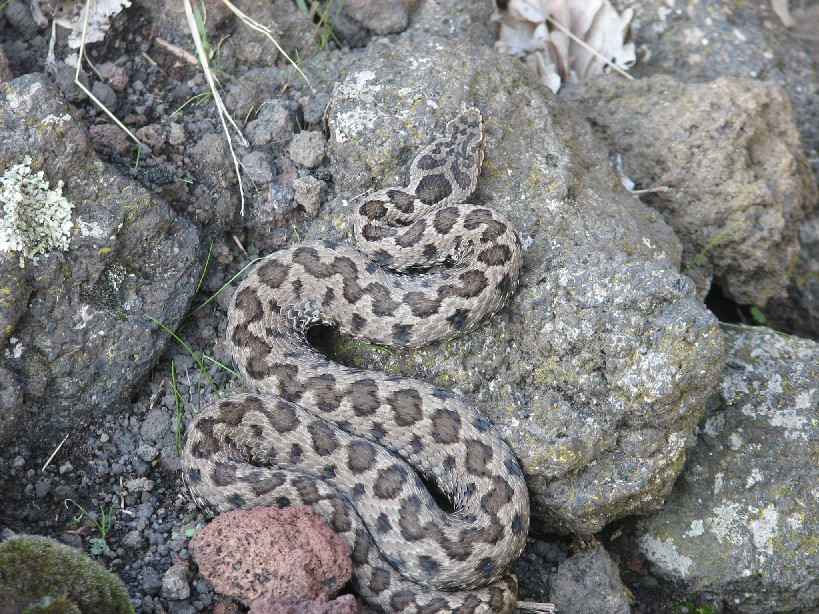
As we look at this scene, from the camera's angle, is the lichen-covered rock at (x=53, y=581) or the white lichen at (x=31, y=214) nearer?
the lichen-covered rock at (x=53, y=581)

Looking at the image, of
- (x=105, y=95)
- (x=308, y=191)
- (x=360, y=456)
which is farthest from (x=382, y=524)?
(x=105, y=95)

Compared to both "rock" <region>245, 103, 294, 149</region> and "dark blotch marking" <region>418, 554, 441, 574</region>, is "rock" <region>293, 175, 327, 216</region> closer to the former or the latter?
"rock" <region>245, 103, 294, 149</region>

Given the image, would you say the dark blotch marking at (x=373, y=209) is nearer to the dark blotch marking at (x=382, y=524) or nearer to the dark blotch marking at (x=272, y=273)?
the dark blotch marking at (x=272, y=273)

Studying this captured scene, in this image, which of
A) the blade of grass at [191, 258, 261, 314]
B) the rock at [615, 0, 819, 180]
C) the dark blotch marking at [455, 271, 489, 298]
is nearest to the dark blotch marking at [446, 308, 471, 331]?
the dark blotch marking at [455, 271, 489, 298]

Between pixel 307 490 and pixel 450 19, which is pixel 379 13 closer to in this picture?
pixel 450 19

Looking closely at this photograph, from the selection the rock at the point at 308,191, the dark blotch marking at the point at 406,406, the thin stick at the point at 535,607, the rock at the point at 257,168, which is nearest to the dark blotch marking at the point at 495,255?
the dark blotch marking at the point at 406,406

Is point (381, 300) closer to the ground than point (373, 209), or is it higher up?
closer to the ground

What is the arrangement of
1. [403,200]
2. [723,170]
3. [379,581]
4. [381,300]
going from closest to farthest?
[379,581]
[381,300]
[403,200]
[723,170]
